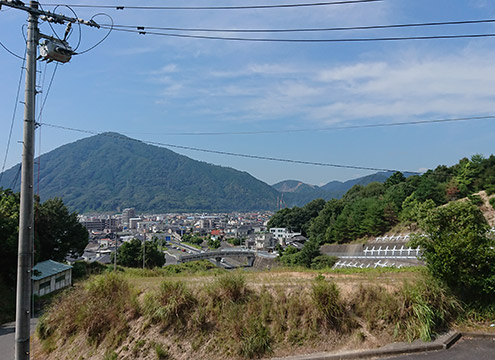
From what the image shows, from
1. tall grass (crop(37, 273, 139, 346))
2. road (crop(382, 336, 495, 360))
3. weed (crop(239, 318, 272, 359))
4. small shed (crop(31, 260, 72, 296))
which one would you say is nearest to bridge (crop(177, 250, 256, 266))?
small shed (crop(31, 260, 72, 296))

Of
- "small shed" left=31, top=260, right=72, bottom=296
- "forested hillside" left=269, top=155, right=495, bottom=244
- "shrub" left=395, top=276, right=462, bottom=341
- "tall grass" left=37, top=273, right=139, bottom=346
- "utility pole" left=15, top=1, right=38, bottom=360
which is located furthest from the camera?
"forested hillside" left=269, top=155, right=495, bottom=244

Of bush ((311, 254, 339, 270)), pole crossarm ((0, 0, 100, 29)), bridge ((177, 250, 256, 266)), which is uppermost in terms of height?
pole crossarm ((0, 0, 100, 29))

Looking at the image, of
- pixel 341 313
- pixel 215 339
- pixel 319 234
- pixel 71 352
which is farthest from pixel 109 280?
pixel 319 234

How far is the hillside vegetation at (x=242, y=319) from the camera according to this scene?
636 cm

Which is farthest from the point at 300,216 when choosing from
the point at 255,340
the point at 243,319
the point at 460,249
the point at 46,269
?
the point at 255,340

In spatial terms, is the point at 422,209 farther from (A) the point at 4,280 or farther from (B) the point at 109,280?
(A) the point at 4,280

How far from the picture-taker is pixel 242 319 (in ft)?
21.8

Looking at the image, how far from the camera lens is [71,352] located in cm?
686

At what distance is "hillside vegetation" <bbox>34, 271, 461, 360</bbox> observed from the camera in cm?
636

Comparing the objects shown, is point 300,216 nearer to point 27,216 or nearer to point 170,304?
point 170,304

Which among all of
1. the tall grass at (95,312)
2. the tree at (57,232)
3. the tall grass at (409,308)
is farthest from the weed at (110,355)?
the tree at (57,232)

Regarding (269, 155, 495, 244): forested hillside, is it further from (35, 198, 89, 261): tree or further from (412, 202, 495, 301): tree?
(412, 202, 495, 301): tree

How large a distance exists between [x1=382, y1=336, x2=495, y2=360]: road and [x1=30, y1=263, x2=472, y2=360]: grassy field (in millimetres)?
379

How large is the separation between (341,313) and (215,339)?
2.40m
